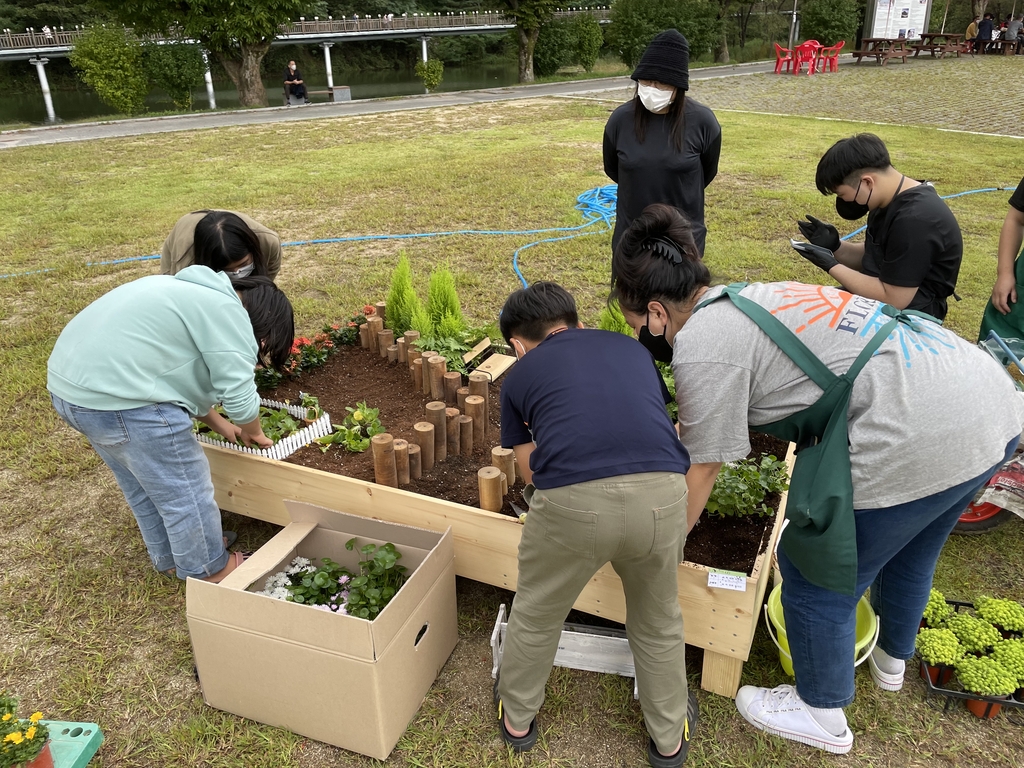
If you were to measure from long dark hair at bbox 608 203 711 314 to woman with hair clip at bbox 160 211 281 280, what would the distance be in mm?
1785

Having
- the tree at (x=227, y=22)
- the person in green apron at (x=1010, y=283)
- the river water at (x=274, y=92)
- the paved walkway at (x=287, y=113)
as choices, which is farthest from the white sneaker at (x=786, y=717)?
the river water at (x=274, y=92)

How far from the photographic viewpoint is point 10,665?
243 cm

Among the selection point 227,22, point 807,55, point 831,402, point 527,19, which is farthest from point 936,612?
point 527,19

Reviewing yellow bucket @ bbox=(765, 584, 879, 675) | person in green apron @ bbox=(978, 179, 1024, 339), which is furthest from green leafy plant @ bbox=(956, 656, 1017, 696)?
person in green apron @ bbox=(978, 179, 1024, 339)

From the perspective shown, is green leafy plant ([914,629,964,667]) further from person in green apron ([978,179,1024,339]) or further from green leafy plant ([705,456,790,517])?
person in green apron ([978,179,1024,339])

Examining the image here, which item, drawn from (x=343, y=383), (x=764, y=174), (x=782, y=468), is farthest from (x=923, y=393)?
(x=764, y=174)

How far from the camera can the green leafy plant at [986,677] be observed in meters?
2.11

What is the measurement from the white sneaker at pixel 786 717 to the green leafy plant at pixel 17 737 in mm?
2005

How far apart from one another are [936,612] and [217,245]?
3048 millimetres

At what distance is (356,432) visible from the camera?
119 inches

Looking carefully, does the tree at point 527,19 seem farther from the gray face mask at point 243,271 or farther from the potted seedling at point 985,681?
the potted seedling at point 985,681

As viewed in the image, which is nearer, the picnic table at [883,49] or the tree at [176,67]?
the tree at [176,67]

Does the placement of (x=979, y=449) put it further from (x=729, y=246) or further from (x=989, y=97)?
(x=989, y=97)

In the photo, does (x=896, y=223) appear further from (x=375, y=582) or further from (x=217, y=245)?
(x=217, y=245)
